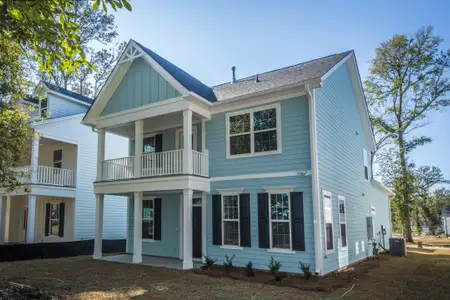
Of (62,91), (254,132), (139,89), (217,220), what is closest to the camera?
(254,132)

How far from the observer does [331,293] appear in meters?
8.13

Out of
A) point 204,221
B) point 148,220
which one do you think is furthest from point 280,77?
point 148,220

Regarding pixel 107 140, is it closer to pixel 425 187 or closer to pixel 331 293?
pixel 331 293

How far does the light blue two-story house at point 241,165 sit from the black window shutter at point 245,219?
0.03m

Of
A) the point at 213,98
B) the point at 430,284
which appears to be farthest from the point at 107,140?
the point at 430,284

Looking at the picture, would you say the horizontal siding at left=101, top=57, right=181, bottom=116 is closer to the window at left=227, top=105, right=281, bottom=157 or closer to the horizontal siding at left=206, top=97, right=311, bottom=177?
the window at left=227, top=105, right=281, bottom=157

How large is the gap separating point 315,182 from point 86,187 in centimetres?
1383

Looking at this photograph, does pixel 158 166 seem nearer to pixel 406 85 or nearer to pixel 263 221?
pixel 263 221

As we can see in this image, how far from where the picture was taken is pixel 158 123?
14.3 m

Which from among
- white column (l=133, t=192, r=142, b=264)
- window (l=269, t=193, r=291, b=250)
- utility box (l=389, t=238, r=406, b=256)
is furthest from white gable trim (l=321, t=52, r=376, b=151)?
white column (l=133, t=192, r=142, b=264)

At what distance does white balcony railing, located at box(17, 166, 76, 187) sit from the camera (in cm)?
1667

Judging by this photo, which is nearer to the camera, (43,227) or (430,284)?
(430,284)

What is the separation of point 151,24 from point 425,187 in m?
35.6

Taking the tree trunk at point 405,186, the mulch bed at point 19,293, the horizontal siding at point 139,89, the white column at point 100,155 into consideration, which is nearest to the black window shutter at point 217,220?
the horizontal siding at point 139,89
